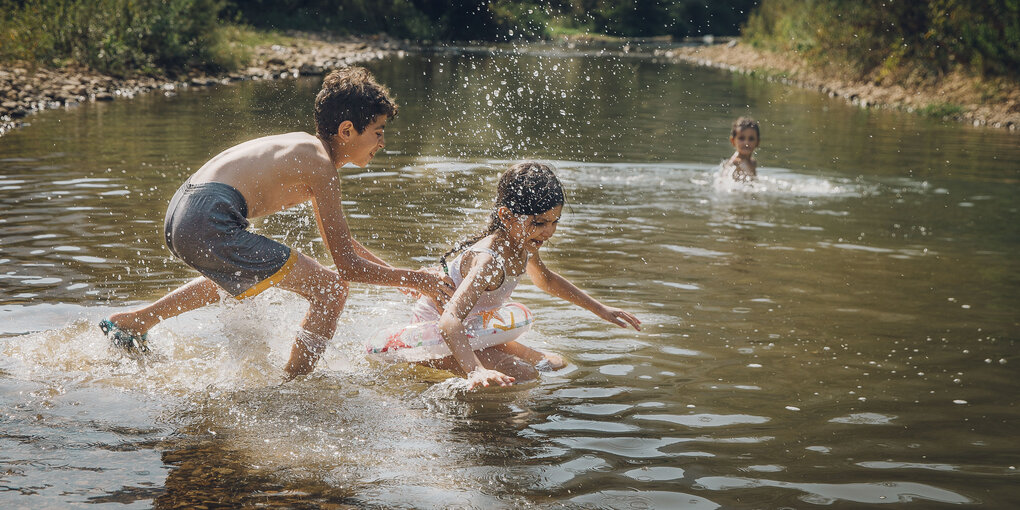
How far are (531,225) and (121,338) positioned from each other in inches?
88.4

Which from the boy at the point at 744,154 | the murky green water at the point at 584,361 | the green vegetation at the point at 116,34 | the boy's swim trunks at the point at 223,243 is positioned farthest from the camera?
the green vegetation at the point at 116,34

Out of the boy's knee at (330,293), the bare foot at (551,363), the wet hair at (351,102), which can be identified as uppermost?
the wet hair at (351,102)

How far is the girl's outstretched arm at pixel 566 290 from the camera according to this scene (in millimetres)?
5367

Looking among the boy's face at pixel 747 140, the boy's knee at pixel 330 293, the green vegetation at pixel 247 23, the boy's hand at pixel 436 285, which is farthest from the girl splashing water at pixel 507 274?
the green vegetation at pixel 247 23

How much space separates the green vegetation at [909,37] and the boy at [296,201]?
18.3 metres

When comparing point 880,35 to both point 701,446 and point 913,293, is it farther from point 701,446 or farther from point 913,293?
point 701,446

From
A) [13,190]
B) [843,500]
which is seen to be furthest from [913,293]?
[13,190]

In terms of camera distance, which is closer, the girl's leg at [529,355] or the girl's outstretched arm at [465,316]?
the girl's outstretched arm at [465,316]

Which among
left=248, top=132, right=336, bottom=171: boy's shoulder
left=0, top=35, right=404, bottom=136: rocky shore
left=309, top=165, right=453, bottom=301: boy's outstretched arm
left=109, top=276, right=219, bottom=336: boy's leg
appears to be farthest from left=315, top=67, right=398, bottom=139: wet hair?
left=0, top=35, right=404, bottom=136: rocky shore

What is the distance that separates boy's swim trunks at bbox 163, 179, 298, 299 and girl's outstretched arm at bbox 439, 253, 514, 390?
859 mm

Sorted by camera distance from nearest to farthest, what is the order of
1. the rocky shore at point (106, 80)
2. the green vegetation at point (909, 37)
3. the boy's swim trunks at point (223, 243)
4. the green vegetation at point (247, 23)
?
1. the boy's swim trunks at point (223, 243)
2. the rocky shore at point (106, 80)
3. the green vegetation at point (909, 37)
4. the green vegetation at point (247, 23)

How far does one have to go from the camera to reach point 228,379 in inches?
205

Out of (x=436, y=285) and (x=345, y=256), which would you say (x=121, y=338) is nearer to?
(x=345, y=256)

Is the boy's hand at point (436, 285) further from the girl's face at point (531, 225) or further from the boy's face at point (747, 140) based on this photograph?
the boy's face at point (747, 140)
